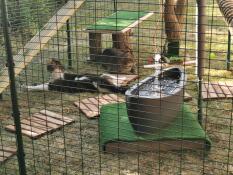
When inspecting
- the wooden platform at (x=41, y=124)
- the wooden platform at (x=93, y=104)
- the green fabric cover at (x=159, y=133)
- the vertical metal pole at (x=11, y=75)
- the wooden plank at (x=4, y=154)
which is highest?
the vertical metal pole at (x=11, y=75)

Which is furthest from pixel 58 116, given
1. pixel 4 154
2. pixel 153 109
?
pixel 153 109

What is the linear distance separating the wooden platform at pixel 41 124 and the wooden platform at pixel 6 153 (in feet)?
1.02

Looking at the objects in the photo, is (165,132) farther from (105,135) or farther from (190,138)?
(105,135)

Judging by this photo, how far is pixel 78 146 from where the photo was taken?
4293 millimetres

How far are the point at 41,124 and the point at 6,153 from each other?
74cm

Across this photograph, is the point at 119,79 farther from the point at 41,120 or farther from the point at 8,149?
the point at 8,149

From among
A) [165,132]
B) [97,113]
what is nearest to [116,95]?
[97,113]

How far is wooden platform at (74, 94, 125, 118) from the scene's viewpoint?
512 cm

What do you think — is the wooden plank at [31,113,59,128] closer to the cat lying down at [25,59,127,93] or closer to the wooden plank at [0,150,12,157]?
the wooden plank at [0,150,12,157]

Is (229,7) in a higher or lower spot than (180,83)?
higher

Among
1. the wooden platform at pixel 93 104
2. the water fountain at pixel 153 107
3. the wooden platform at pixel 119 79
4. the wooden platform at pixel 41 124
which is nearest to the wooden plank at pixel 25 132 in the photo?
the wooden platform at pixel 41 124

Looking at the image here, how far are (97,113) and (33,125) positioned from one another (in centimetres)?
80

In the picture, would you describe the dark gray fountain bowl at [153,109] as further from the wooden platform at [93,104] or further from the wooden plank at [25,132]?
the wooden plank at [25,132]

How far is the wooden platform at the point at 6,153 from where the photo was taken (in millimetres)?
4016
